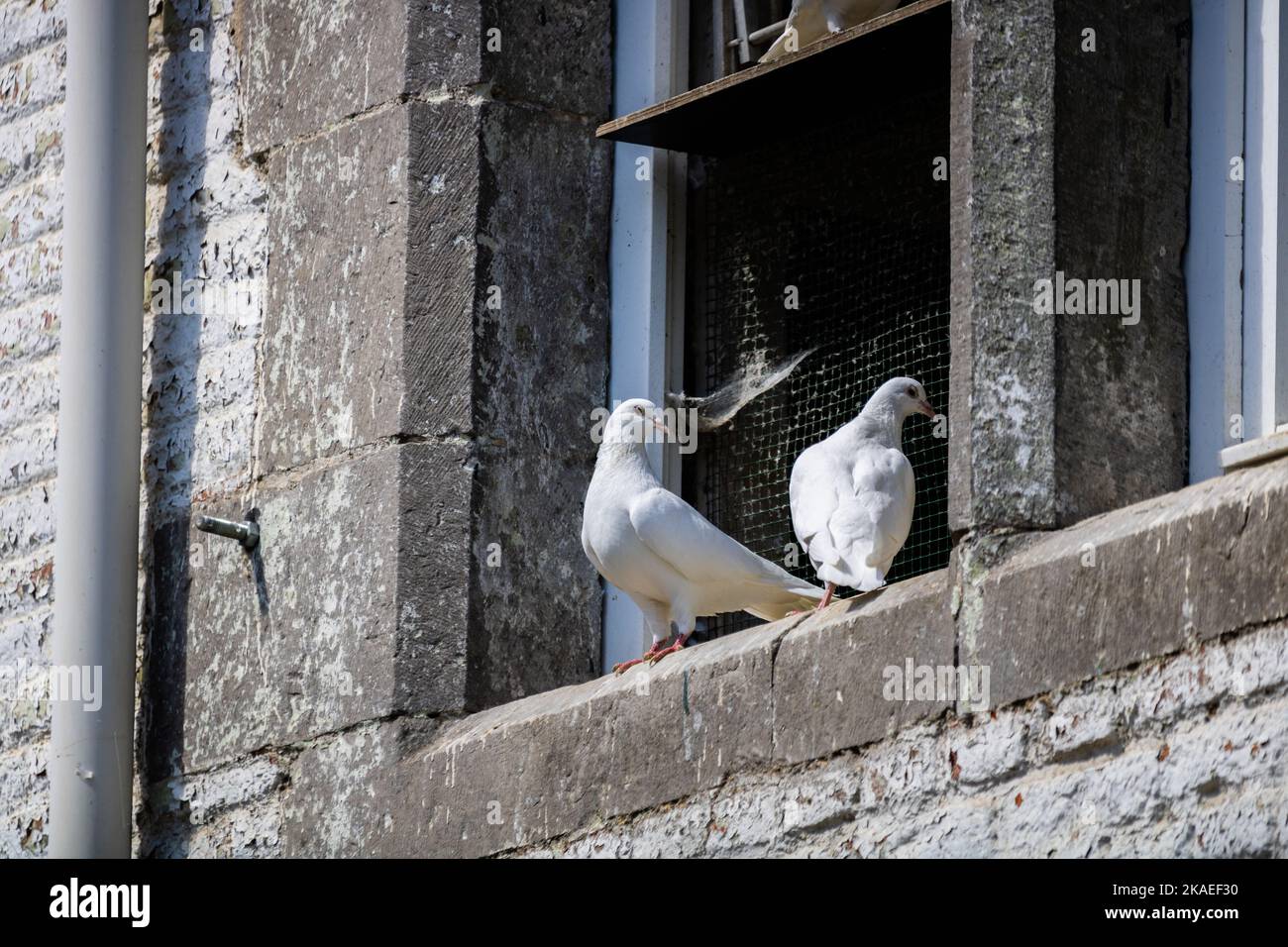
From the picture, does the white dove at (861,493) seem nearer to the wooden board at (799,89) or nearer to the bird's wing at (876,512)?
the bird's wing at (876,512)

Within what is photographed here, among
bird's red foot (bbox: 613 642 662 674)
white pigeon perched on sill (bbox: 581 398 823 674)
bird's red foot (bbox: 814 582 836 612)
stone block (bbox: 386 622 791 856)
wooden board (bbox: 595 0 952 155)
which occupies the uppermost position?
wooden board (bbox: 595 0 952 155)

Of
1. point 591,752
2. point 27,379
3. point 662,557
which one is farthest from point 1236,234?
point 27,379

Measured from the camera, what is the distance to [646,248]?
584 cm

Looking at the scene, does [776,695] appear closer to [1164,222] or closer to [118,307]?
[1164,222]

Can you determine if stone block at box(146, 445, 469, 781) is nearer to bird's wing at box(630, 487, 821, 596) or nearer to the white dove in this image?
bird's wing at box(630, 487, 821, 596)

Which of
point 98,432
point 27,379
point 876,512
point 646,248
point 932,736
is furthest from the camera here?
point 27,379

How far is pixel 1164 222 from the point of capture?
15.4ft

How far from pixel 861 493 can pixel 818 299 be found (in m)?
0.92

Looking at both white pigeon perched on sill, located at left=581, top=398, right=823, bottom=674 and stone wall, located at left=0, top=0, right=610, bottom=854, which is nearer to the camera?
white pigeon perched on sill, located at left=581, top=398, right=823, bottom=674

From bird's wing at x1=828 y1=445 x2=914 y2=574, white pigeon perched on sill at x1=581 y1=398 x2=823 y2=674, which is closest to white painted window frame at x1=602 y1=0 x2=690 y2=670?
white pigeon perched on sill at x1=581 y1=398 x2=823 y2=674

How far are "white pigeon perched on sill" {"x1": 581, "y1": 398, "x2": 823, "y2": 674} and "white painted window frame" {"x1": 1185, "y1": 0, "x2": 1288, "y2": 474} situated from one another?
3.06 ft

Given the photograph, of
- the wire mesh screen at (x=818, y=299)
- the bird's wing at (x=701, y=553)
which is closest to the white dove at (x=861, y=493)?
the bird's wing at (x=701, y=553)

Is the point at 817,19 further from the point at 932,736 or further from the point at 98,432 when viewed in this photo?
the point at 98,432

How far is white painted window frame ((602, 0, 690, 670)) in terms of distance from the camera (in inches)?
227
